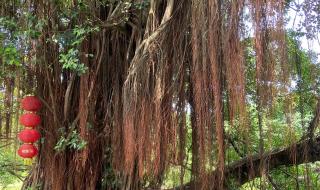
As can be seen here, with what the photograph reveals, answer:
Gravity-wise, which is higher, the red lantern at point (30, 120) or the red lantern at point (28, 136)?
the red lantern at point (30, 120)

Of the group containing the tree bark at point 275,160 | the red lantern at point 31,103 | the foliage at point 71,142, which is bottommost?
the tree bark at point 275,160

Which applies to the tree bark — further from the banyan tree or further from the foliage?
the foliage

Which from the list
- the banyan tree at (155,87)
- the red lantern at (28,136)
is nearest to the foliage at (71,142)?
the banyan tree at (155,87)

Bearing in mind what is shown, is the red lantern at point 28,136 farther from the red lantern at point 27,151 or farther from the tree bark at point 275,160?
the tree bark at point 275,160

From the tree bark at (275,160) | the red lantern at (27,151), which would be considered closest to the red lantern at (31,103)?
the red lantern at (27,151)

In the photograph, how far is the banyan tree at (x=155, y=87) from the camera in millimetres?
1290

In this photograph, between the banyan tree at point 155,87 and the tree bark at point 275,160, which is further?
the tree bark at point 275,160

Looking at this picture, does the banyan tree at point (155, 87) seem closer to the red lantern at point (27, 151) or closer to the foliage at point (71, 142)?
the foliage at point (71, 142)

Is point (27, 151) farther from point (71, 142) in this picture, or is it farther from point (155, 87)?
point (155, 87)

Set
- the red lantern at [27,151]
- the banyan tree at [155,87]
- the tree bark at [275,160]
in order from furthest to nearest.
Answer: the tree bark at [275,160]
the red lantern at [27,151]
the banyan tree at [155,87]

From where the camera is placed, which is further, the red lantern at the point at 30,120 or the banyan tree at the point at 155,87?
the red lantern at the point at 30,120

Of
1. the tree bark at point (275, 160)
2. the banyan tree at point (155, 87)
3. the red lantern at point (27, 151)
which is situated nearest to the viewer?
the banyan tree at point (155, 87)

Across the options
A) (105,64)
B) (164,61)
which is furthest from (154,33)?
(105,64)

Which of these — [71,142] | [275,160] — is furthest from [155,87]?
[275,160]
